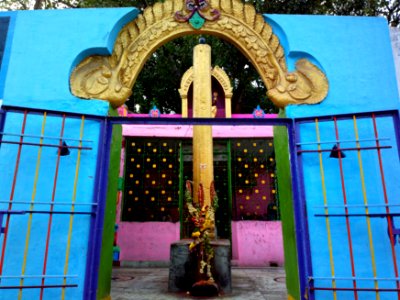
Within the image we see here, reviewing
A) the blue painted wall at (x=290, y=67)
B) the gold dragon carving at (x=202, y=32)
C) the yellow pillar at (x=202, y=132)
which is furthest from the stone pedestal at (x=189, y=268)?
the gold dragon carving at (x=202, y=32)

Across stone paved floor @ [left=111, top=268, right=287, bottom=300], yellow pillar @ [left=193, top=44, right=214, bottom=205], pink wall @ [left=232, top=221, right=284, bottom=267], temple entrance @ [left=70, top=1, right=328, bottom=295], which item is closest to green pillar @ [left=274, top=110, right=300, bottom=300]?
temple entrance @ [left=70, top=1, right=328, bottom=295]

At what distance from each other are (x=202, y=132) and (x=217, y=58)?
248 inches

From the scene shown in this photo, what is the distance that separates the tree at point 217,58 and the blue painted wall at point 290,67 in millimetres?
7295

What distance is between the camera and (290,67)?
433 cm

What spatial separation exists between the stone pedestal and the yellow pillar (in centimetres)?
135

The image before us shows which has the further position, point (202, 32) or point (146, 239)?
point (146, 239)

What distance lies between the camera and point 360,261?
12.0 ft

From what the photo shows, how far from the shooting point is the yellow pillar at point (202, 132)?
7.58 m

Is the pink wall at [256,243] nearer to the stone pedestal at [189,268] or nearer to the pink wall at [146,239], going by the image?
the pink wall at [146,239]

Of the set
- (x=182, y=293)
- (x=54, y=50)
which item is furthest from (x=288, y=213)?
(x=54, y=50)

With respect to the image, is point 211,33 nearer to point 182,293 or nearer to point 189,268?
point 189,268

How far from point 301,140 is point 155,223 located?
7.11 m

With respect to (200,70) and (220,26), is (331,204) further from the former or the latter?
(200,70)

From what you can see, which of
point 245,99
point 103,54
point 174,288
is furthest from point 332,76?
point 245,99
